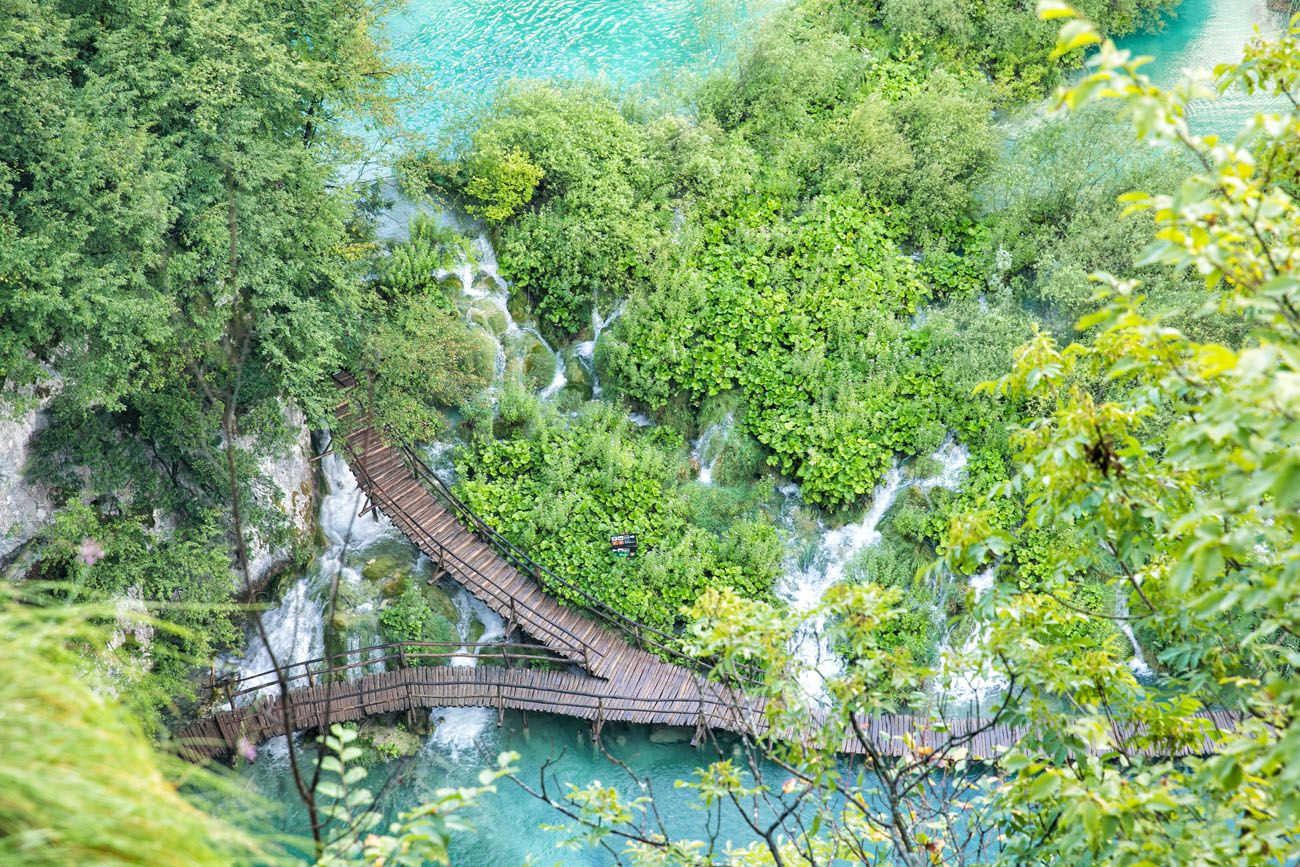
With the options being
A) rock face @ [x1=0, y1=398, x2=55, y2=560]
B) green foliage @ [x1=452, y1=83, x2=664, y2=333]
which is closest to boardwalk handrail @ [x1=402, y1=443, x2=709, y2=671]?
green foliage @ [x1=452, y1=83, x2=664, y2=333]

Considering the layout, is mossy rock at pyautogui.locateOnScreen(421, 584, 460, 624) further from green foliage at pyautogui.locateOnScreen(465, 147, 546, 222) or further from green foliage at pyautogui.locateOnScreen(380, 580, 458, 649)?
green foliage at pyautogui.locateOnScreen(465, 147, 546, 222)

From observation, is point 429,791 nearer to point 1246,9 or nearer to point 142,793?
point 142,793

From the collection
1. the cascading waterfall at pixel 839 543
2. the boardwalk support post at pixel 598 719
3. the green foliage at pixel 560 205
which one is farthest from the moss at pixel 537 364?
the boardwalk support post at pixel 598 719

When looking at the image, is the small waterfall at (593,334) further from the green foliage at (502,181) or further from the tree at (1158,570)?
the tree at (1158,570)

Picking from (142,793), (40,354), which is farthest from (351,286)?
(142,793)

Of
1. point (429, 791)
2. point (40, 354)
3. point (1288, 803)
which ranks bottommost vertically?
point (429, 791)
